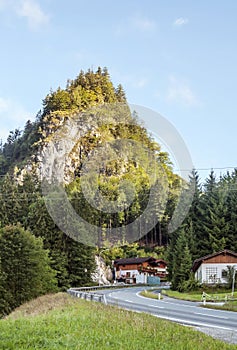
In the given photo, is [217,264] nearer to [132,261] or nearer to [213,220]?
[213,220]

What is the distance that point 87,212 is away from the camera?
64.0 metres

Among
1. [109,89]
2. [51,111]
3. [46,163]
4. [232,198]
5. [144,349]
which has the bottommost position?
[144,349]

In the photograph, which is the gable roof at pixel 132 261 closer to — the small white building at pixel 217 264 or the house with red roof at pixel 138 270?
the house with red roof at pixel 138 270

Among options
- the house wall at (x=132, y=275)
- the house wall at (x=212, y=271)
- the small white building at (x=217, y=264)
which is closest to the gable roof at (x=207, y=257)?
the small white building at (x=217, y=264)

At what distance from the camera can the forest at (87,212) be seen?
42000mm

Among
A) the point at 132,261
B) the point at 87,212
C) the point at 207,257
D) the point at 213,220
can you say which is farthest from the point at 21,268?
the point at 132,261

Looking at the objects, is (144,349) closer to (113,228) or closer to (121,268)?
(121,268)

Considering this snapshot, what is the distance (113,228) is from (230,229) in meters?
35.3

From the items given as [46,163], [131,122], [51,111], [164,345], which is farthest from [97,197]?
[164,345]

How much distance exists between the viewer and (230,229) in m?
56.7

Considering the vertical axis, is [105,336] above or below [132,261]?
below

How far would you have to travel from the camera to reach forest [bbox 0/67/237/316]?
42000mm

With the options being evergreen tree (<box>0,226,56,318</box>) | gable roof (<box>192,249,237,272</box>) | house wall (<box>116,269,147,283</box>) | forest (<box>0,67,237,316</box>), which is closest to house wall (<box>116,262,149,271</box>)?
house wall (<box>116,269,147,283</box>)

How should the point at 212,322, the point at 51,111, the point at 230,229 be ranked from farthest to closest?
the point at 51,111 → the point at 230,229 → the point at 212,322
